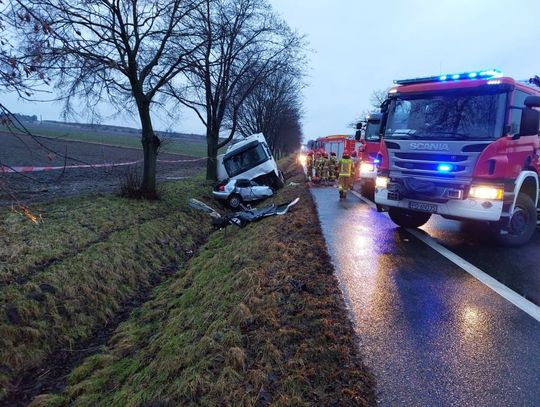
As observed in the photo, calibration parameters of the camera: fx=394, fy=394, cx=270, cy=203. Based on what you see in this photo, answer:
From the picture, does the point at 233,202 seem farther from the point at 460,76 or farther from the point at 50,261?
the point at 460,76

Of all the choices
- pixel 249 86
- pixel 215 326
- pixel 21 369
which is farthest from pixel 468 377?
pixel 249 86

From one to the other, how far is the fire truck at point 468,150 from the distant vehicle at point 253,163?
12.8m

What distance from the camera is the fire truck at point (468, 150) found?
6.09m

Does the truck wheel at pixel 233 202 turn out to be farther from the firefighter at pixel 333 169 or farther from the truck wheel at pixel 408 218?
the truck wheel at pixel 408 218

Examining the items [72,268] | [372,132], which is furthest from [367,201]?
[72,268]

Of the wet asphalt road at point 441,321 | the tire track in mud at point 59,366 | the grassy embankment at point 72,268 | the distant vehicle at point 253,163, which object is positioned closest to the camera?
the wet asphalt road at point 441,321

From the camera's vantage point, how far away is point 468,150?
244 inches

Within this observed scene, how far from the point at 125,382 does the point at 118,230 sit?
6.34 metres

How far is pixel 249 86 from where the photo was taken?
855 inches

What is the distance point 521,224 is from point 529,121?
6.39 ft

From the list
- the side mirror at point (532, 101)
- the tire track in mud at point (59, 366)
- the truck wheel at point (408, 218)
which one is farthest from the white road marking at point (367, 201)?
the tire track in mud at point (59, 366)

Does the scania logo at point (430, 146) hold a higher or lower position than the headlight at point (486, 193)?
higher

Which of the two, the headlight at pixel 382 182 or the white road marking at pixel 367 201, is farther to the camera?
the white road marking at pixel 367 201

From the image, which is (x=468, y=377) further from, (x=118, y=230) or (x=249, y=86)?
(x=249, y=86)
